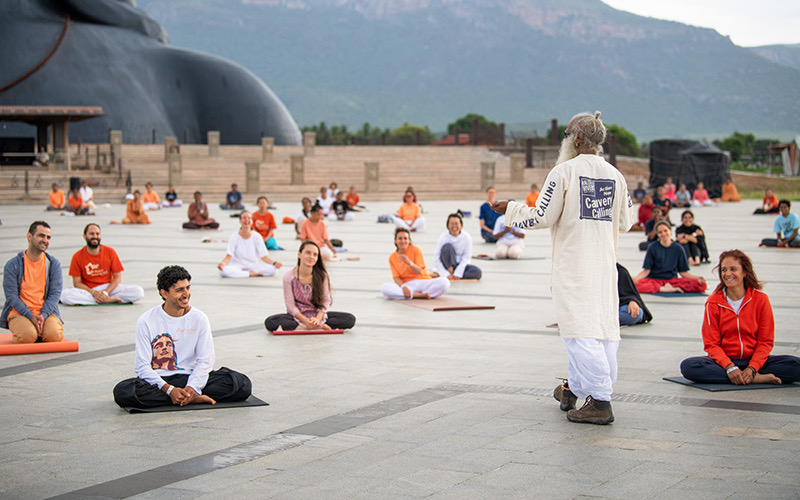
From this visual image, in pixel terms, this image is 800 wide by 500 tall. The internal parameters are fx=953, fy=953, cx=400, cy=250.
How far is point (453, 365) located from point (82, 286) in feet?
16.1

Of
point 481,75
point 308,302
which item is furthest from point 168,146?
point 481,75

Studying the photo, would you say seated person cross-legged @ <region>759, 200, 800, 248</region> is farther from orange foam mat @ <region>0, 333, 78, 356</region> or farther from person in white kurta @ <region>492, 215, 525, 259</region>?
orange foam mat @ <region>0, 333, 78, 356</region>

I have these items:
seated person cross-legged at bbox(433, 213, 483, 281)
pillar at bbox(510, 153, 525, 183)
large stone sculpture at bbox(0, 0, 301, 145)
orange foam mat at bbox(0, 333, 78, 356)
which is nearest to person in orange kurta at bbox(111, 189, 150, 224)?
seated person cross-legged at bbox(433, 213, 483, 281)

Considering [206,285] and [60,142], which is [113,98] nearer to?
[60,142]

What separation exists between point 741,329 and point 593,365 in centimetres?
157

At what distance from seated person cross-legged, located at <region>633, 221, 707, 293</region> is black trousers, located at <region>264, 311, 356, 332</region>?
4053 mm

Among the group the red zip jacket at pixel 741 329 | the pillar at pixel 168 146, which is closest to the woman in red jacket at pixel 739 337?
the red zip jacket at pixel 741 329

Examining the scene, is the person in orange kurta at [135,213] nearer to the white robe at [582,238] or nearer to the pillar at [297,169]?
the pillar at [297,169]

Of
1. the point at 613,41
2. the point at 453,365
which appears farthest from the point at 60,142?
the point at 613,41

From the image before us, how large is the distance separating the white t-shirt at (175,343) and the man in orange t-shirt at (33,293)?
7.33 feet

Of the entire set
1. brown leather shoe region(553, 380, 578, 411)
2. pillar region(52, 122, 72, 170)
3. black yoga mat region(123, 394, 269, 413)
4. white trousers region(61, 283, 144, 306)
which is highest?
pillar region(52, 122, 72, 170)

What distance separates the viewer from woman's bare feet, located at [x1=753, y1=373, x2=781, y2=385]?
245 inches

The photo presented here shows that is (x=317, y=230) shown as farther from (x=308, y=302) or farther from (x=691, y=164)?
(x=691, y=164)

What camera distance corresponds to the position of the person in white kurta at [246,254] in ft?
42.5
